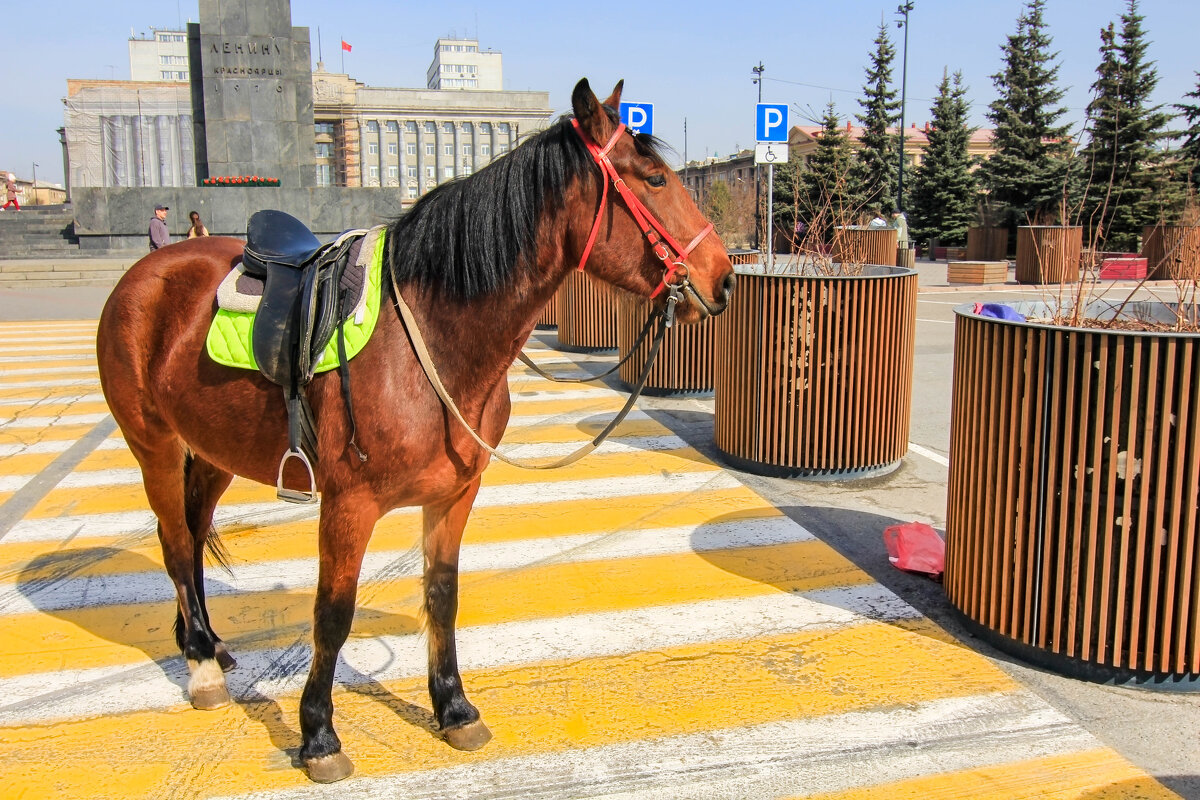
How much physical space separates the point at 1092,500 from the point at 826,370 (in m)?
3.18

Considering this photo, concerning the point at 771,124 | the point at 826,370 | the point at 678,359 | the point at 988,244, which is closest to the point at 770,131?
the point at 771,124

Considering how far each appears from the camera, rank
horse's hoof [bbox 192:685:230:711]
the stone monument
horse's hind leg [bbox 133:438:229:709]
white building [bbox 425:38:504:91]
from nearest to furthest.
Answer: horse's hoof [bbox 192:685:230:711] → horse's hind leg [bbox 133:438:229:709] → the stone monument → white building [bbox 425:38:504:91]

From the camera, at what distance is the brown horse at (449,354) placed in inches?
123

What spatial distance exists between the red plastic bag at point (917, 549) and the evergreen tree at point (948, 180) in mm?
37243

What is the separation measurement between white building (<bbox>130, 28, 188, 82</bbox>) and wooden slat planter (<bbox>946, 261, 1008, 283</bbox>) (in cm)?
10013

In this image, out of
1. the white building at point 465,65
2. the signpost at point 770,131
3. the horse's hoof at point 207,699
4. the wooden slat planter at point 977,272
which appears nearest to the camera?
the horse's hoof at point 207,699

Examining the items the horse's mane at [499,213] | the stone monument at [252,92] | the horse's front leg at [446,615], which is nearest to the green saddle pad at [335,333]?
the horse's mane at [499,213]

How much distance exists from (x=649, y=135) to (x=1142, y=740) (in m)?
2.97

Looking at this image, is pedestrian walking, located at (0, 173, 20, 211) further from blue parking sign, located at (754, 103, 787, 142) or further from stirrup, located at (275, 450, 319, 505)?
stirrup, located at (275, 450, 319, 505)

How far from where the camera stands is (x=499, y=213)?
10.4ft

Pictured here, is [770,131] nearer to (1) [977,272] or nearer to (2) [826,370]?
(2) [826,370]

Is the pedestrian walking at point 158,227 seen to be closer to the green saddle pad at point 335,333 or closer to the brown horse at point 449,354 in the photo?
the green saddle pad at point 335,333

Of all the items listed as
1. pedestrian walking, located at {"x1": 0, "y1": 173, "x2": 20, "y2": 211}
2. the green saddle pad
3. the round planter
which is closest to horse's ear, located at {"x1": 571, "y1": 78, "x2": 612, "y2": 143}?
the green saddle pad

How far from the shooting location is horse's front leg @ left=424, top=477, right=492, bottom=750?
3.59m
